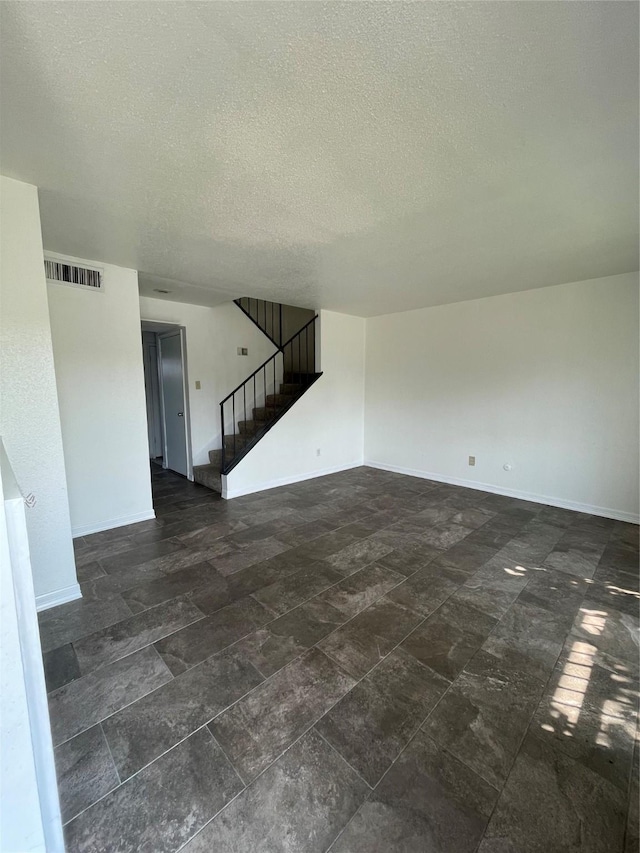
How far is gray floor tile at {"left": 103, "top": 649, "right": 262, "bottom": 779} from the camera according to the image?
4.75ft

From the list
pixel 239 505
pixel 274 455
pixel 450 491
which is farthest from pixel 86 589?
pixel 450 491

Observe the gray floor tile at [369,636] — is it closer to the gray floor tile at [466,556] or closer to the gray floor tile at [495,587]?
the gray floor tile at [495,587]

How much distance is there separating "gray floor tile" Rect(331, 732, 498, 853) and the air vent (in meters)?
4.20

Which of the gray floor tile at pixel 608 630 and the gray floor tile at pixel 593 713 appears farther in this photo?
the gray floor tile at pixel 608 630

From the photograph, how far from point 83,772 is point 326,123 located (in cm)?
289

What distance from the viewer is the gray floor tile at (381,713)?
144 centimetres

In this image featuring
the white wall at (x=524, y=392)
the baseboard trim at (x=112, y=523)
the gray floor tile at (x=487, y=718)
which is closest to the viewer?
the gray floor tile at (x=487, y=718)

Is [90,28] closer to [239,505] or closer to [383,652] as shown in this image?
[383,652]

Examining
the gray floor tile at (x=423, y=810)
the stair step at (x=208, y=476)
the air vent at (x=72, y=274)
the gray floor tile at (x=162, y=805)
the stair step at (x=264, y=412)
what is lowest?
the gray floor tile at (x=423, y=810)

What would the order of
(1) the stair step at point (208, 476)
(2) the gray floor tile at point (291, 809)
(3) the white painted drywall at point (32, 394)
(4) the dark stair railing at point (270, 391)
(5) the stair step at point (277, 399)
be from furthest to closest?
(5) the stair step at point (277, 399), (4) the dark stair railing at point (270, 391), (1) the stair step at point (208, 476), (3) the white painted drywall at point (32, 394), (2) the gray floor tile at point (291, 809)

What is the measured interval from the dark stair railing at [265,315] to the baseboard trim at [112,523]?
338 centimetres

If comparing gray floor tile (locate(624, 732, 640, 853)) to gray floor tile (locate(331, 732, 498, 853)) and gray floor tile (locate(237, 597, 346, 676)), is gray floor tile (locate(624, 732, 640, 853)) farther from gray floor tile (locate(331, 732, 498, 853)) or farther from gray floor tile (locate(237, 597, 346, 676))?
gray floor tile (locate(237, 597, 346, 676))

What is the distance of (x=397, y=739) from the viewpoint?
150 cm

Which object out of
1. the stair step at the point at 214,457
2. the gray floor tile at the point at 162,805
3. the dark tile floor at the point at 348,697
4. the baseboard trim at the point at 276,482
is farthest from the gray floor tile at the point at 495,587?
Result: the stair step at the point at 214,457
